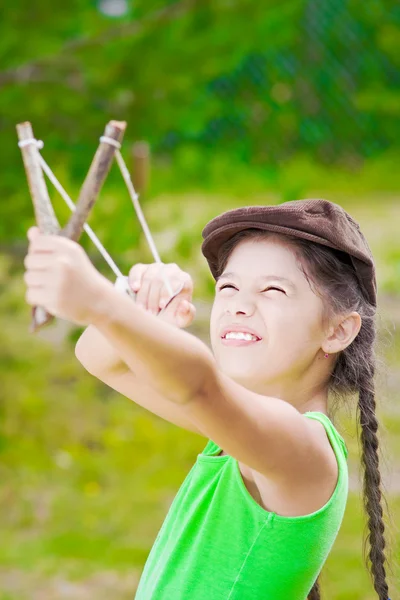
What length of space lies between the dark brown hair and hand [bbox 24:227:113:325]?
530 millimetres

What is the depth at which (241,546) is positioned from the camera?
4.92 ft

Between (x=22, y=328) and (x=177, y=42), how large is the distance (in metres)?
2.10

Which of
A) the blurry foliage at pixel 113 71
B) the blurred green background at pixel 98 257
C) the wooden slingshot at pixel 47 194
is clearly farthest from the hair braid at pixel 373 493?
the blurry foliage at pixel 113 71

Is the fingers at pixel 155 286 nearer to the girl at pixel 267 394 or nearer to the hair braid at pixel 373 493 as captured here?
the girl at pixel 267 394

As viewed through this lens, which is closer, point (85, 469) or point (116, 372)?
point (116, 372)

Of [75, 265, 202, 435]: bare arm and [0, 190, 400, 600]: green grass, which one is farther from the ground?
[0, 190, 400, 600]: green grass

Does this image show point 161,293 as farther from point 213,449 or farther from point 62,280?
point 62,280

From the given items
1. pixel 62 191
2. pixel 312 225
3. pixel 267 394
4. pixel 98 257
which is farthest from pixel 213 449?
pixel 98 257

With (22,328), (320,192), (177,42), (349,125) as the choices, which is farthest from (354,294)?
(349,125)

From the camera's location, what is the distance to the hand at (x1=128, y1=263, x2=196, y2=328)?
1.57 meters

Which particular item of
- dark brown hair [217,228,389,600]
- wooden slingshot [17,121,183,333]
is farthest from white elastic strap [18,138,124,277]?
dark brown hair [217,228,389,600]

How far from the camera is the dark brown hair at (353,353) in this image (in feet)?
5.36

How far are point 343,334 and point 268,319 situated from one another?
0.16 m

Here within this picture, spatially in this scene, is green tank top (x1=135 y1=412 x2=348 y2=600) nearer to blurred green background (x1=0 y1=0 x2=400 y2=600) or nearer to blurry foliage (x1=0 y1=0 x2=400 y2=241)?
blurred green background (x1=0 y1=0 x2=400 y2=600)
